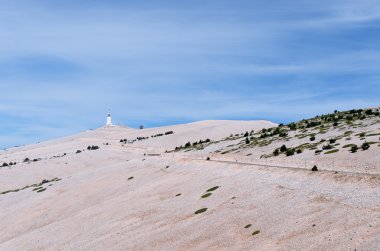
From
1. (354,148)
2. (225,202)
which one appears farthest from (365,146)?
(225,202)

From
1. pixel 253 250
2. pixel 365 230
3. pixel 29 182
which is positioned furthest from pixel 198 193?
pixel 29 182

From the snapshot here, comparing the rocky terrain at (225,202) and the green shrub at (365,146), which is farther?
the green shrub at (365,146)

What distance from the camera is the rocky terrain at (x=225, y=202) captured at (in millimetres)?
37031

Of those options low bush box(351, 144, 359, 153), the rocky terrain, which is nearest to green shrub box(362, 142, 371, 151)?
the rocky terrain

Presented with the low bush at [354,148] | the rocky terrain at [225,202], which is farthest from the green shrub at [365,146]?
the low bush at [354,148]

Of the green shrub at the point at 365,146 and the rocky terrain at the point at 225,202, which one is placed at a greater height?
the green shrub at the point at 365,146

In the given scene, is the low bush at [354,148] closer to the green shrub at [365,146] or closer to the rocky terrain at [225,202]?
the rocky terrain at [225,202]

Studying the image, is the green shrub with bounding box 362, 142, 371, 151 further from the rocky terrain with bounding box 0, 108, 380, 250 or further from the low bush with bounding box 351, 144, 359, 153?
the low bush with bounding box 351, 144, 359, 153

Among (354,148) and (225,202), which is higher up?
(354,148)

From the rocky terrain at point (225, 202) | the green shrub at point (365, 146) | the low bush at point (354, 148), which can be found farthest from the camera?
the low bush at point (354, 148)

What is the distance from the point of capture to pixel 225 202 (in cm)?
4950

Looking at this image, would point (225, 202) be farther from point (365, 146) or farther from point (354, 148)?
point (365, 146)

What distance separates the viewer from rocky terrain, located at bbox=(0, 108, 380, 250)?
3703 centimetres

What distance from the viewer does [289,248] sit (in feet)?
112
